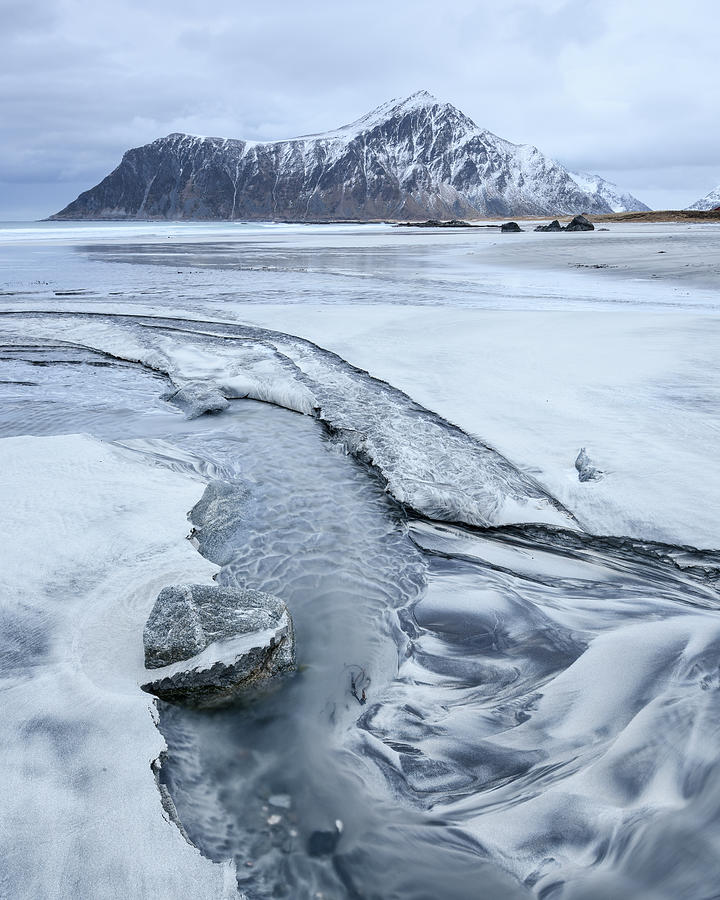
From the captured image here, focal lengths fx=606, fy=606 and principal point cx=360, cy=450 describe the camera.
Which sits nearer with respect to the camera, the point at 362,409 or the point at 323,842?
the point at 323,842

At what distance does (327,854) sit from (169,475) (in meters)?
2.86

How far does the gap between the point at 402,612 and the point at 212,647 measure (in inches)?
37.5

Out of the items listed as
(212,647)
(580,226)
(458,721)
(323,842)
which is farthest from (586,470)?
(580,226)

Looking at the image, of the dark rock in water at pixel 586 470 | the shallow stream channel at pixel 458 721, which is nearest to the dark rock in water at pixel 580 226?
the dark rock in water at pixel 586 470

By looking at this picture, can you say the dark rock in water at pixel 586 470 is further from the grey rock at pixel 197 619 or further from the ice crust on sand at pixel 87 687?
the ice crust on sand at pixel 87 687

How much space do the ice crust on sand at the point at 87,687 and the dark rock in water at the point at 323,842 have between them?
265 mm

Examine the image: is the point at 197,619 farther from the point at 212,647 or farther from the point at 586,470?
the point at 586,470

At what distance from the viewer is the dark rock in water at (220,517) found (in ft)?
11.1

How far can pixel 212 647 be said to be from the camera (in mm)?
2412

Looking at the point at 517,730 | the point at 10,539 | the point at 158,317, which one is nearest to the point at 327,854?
the point at 517,730

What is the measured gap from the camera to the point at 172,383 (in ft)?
21.6

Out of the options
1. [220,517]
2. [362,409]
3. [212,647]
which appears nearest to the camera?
[212,647]

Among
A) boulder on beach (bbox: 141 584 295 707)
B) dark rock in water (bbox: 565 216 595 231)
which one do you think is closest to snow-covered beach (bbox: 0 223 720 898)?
boulder on beach (bbox: 141 584 295 707)

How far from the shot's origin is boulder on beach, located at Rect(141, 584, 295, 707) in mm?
2346
